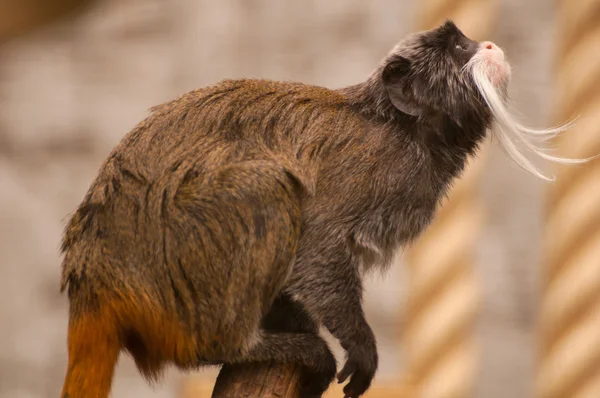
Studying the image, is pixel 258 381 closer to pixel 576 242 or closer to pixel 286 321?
pixel 286 321

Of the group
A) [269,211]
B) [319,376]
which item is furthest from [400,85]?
[319,376]

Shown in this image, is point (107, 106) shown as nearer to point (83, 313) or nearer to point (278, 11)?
point (278, 11)

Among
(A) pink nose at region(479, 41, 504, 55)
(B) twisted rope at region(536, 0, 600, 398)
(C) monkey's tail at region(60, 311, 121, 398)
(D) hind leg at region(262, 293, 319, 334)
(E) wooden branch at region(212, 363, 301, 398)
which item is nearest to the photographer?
(C) monkey's tail at region(60, 311, 121, 398)

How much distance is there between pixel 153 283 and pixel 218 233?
20 centimetres

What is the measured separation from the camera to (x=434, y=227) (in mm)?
3998

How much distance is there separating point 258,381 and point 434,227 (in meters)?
1.67

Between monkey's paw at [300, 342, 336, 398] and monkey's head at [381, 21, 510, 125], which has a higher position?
monkey's head at [381, 21, 510, 125]

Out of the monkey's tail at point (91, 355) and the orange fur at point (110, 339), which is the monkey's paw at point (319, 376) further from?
the monkey's tail at point (91, 355)

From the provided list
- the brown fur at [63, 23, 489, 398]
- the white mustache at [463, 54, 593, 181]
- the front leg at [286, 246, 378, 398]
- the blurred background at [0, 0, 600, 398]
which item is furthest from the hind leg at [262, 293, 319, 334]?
the blurred background at [0, 0, 600, 398]

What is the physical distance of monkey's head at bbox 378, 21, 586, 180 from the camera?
8.92ft

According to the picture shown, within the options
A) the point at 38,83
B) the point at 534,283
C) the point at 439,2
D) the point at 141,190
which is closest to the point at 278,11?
the point at 439,2

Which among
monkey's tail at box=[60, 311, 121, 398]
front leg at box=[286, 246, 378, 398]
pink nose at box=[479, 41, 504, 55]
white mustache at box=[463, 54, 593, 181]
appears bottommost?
monkey's tail at box=[60, 311, 121, 398]

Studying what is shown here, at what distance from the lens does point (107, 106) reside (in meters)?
4.72

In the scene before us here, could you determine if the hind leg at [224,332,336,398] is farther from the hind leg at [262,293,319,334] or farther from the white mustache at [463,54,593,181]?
the white mustache at [463,54,593,181]
